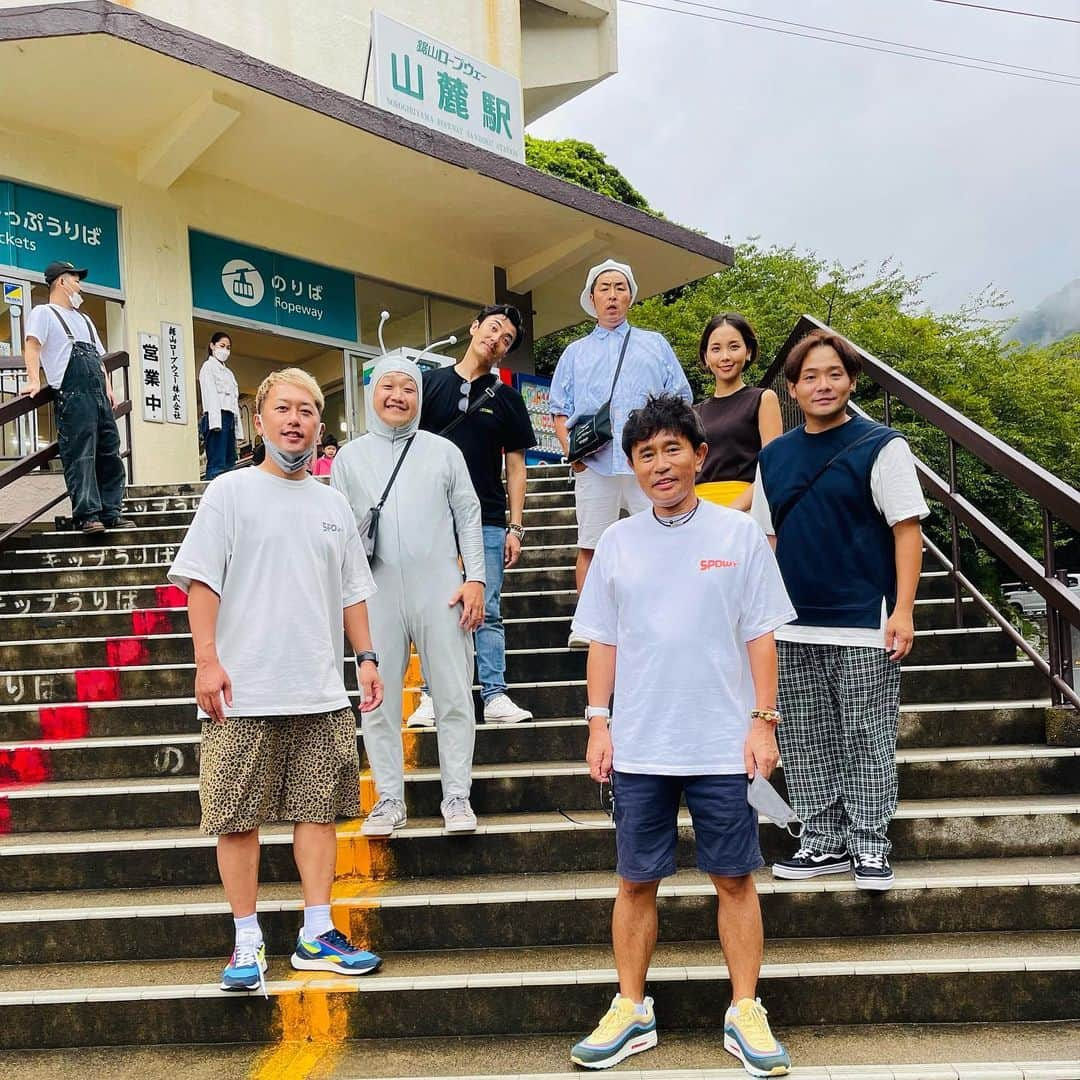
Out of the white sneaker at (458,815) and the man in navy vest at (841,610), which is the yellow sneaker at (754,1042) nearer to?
the man in navy vest at (841,610)

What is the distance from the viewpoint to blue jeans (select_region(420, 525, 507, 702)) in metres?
3.78

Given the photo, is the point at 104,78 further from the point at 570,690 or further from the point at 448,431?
the point at 570,690

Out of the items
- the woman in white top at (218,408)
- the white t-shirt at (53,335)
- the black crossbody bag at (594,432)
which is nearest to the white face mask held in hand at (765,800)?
the black crossbody bag at (594,432)

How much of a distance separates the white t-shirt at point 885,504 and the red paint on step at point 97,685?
3046 millimetres

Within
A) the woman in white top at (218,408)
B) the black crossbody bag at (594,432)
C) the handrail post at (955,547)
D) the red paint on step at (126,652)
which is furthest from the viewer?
the woman in white top at (218,408)

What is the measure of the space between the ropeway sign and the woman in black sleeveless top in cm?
757

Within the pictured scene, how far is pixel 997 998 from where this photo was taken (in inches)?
102

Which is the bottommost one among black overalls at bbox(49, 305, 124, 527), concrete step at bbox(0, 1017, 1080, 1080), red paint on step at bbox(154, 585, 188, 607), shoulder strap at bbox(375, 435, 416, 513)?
concrete step at bbox(0, 1017, 1080, 1080)

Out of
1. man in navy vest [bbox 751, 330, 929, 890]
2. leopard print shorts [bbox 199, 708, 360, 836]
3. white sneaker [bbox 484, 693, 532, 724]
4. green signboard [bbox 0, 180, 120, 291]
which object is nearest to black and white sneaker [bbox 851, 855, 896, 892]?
man in navy vest [bbox 751, 330, 929, 890]

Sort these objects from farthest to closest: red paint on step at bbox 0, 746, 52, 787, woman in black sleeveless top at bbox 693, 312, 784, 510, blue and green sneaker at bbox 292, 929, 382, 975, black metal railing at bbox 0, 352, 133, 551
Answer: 1. black metal railing at bbox 0, 352, 133, 551
2. red paint on step at bbox 0, 746, 52, 787
3. woman in black sleeveless top at bbox 693, 312, 784, 510
4. blue and green sneaker at bbox 292, 929, 382, 975

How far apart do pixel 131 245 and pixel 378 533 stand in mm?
7686

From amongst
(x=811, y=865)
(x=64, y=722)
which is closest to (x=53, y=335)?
(x=64, y=722)

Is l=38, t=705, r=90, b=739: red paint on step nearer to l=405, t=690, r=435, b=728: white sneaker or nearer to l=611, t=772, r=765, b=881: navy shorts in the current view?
l=405, t=690, r=435, b=728: white sneaker

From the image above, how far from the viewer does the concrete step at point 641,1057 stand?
2.33m
